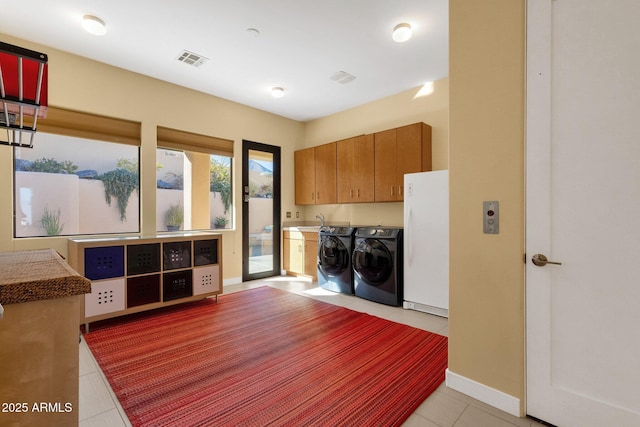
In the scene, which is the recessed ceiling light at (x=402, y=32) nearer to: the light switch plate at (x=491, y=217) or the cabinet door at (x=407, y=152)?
the cabinet door at (x=407, y=152)

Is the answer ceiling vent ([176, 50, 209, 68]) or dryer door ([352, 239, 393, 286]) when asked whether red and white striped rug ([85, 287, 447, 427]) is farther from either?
ceiling vent ([176, 50, 209, 68])

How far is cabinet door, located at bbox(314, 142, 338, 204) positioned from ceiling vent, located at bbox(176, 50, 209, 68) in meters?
2.20

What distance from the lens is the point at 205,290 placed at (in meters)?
3.65

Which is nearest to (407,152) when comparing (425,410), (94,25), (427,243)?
(427,243)

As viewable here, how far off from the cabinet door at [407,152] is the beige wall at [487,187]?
1.88 metres

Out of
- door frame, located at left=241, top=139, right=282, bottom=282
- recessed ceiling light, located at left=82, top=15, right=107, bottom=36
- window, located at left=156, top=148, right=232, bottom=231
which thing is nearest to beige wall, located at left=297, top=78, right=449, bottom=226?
door frame, located at left=241, top=139, right=282, bottom=282

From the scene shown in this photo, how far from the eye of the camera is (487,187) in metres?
1.76

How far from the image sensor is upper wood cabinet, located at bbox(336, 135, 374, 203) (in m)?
4.24

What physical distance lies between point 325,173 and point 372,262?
1844 mm

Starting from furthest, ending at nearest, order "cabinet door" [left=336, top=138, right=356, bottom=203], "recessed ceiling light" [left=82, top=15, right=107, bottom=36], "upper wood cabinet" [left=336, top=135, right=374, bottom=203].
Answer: "cabinet door" [left=336, top=138, right=356, bottom=203]
"upper wood cabinet" [left=336, top=135, right=374, bottom=203]
"recessed ceiling light" [left=82, top=15, right=107, bottom=36]

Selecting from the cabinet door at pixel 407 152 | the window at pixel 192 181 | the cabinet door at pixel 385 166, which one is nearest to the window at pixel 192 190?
the window at pixel 192 181
